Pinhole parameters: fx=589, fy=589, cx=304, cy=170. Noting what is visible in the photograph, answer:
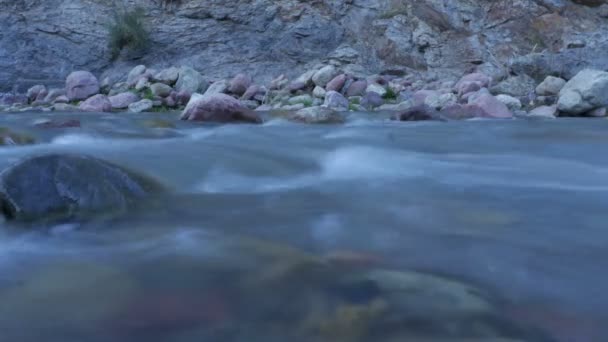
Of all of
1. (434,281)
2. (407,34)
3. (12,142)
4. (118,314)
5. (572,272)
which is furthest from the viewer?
(407,34)

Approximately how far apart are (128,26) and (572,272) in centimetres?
1398

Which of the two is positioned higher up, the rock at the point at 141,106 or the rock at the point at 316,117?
the rock at the point at 316,117

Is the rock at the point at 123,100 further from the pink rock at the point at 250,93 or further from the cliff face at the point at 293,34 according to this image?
the cliff face at the point at 293,34

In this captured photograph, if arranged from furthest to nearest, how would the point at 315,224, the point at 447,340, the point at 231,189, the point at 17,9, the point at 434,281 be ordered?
the point at 17,9 → the point at 231,189 → the point at 315,224 → the point at 434,281 → the point at 447,340

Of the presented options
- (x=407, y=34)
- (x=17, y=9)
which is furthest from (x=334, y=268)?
(x=17, y=9)

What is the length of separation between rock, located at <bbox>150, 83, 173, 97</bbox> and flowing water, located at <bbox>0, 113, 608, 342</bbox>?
7.54 m

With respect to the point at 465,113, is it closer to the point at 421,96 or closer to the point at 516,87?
the point at 421,96

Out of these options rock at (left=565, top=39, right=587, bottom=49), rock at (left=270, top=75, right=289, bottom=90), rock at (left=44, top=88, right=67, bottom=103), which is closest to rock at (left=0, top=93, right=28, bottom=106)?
rock at (left=44, top=88, right=67, bottom=103)

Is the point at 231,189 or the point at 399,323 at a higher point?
the point at 399,323

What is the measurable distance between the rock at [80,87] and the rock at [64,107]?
69 cm

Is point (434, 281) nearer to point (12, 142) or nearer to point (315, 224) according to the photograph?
point (315, 224)

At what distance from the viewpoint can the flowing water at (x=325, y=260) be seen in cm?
139

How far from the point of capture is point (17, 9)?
14883 mm

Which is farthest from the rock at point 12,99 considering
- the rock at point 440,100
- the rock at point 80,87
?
the rock at point 440,100
